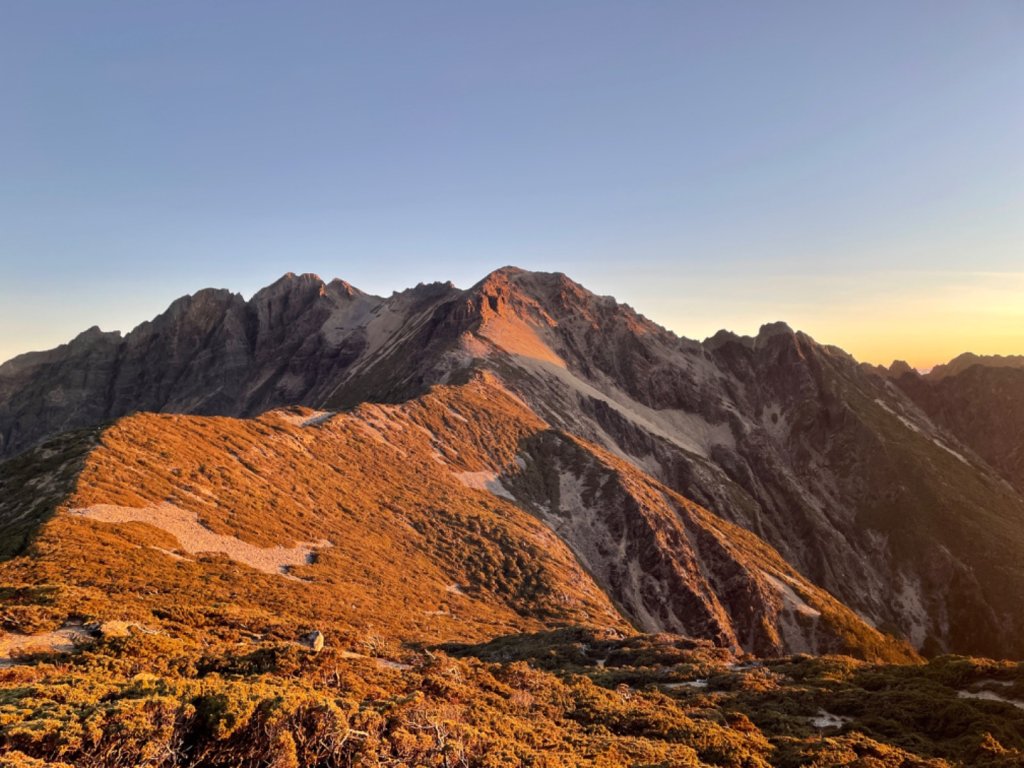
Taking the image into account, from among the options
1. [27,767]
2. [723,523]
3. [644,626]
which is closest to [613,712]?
[27,767]

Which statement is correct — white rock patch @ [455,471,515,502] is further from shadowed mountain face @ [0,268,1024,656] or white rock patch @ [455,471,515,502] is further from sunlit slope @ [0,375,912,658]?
shadowed mountain face @ [0,268,1024,656]

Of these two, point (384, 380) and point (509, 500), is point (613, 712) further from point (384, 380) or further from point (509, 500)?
point (384, 380)

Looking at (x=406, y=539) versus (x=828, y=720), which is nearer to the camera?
(x=828, y=720)

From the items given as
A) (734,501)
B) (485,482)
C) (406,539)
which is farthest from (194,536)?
(734,501)

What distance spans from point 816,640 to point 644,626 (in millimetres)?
33298

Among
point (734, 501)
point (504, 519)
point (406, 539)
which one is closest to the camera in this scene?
point (406, 539)

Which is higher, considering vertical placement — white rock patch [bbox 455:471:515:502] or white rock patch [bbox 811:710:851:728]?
white rock patch [bbox 455:471:515:502]

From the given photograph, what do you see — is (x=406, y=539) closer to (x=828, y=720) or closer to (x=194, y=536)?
(x=194, y=536)

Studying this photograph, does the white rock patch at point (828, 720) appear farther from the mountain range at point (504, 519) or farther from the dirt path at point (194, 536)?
the dirt path at point (194, 536)

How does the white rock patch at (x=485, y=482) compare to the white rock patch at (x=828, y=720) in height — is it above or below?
above

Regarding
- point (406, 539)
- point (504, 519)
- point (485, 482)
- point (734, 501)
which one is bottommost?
point (734, 501)

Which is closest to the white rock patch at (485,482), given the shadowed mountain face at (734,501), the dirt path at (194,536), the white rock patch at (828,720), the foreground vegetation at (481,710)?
the shadowed mountain face at (734,501)

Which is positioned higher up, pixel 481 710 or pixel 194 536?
pixel 194 536

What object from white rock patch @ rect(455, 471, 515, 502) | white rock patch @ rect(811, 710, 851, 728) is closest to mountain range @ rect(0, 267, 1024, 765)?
white rock patch @ rect(455, 471, 515, 502)
